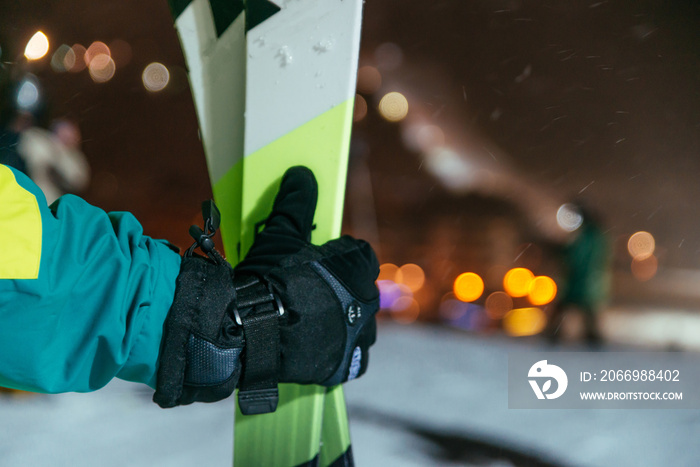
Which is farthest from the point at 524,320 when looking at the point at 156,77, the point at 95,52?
the point at 156,77

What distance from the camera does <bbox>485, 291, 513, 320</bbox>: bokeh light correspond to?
10.8ft

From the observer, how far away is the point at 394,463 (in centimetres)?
93

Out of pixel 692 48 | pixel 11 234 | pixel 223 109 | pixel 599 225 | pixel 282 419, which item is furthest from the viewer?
pixel 692 48

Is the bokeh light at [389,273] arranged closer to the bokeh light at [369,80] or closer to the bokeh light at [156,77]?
the bokeh light at [369,80]

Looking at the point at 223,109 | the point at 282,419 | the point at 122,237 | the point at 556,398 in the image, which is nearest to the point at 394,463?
the point at 282,419

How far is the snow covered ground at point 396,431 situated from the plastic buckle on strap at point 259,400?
1.48 feet

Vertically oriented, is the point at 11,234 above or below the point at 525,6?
below

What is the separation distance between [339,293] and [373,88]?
8107 millimetres

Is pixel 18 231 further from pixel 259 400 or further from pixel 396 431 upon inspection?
pixel 396 431

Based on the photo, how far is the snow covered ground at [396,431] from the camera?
963 mm

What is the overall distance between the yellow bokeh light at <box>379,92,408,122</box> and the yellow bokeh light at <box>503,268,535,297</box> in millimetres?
6011

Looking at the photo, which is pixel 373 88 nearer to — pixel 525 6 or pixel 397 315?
pixel 525 6

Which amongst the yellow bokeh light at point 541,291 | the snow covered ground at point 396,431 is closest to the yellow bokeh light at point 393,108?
the yellow bokeh light at point 541,291

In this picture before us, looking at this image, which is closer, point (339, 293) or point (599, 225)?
point (339, 293)
